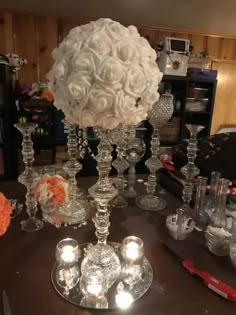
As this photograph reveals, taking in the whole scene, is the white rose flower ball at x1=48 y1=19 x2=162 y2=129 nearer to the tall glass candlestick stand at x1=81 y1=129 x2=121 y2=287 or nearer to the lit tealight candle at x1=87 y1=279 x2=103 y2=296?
the tall glass candlestick stand at x1=81 y1=129 x2=121 y2=287

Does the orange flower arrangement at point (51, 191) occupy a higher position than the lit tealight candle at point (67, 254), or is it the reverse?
the orange flower arrangement at point (51, 191)

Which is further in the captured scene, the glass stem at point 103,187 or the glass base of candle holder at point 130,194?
the glass base of candle holder at point 130,194

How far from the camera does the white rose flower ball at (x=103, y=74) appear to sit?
0.55m

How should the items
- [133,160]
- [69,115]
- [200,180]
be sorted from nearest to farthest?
[69,115] → [200,180] → [133,160]

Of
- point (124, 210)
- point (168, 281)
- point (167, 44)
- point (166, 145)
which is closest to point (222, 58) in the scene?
point (167, 44)

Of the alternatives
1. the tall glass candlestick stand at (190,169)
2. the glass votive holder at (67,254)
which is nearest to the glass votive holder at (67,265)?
the glass votive holder at (67,254)

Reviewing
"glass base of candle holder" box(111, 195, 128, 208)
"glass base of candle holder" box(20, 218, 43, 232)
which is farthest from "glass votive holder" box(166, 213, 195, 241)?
"glass base of candle holder" box(20, 218, 43, 232)

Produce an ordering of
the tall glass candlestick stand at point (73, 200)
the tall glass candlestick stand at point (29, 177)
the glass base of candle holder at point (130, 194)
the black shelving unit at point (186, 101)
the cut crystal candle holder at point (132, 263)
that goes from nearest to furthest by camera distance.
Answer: the cut crystal candle holder at point (132, 263) < the tall glass candlestick stand at point (29, 177) < the tall glass candlestick stand at point (73, 200) < the glass base of candle holder at point (130, 194) < the black shelving unit at point (186, 101)

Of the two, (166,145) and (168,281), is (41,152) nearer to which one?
(166,145)

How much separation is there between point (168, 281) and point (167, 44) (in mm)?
2555

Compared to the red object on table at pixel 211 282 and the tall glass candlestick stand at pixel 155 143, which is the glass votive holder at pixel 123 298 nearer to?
the red object on table at pixel 211 282

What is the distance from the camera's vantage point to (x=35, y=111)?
2.54m

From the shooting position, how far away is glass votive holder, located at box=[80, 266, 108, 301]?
0.70 m

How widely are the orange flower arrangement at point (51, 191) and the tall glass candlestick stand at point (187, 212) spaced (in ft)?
1.34
